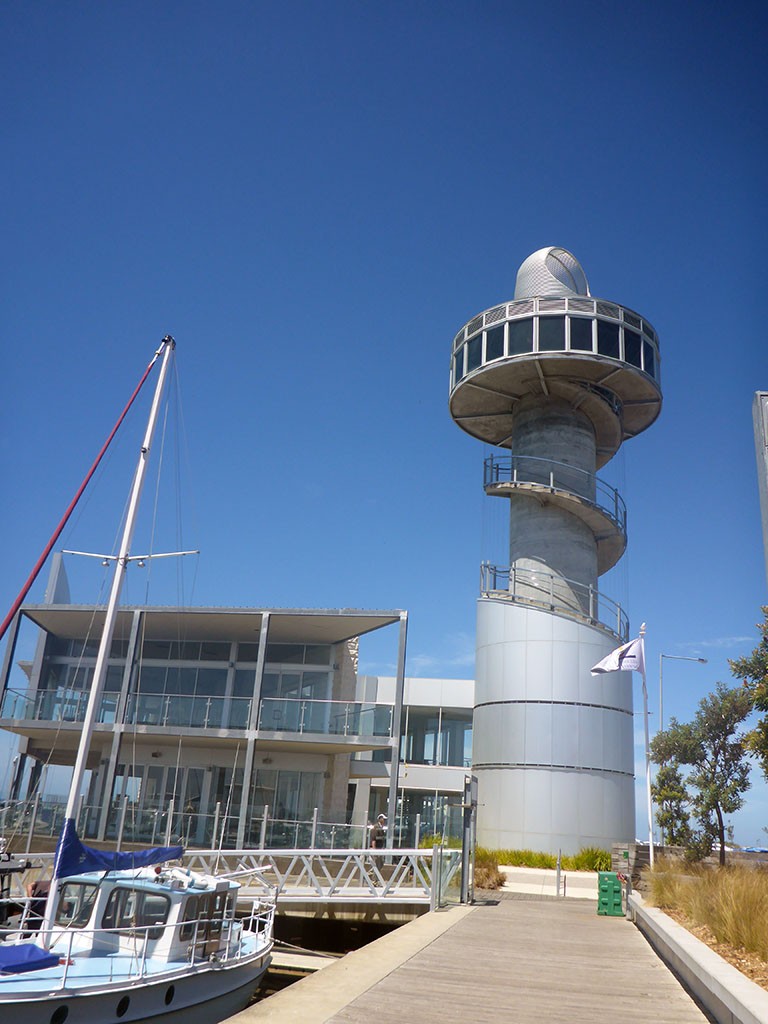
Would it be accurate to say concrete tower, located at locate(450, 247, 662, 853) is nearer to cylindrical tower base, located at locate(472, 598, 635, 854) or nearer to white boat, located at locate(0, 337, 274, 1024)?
cylindrical tower base, located at locate(472, 598, 635, 854)

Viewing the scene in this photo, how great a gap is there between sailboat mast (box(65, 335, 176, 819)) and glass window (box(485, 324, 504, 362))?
13751mm

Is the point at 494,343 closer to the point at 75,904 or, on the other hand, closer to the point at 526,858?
the point at 526,858

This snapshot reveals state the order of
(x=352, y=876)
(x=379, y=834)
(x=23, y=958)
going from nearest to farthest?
(x=23, y=958), (x=352, y=876), (x=379, y=834)

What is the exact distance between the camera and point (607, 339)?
29.6 metres

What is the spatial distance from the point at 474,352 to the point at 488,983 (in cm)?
2577

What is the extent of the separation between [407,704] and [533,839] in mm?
15096

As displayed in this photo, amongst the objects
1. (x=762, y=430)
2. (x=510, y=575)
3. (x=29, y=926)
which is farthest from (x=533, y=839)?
(x=762, y=430)

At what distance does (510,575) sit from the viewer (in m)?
29.6

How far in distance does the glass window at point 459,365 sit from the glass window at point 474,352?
0.54 meters

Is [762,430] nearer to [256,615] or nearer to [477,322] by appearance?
[256,615]

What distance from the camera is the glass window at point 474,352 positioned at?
31422 millimetres

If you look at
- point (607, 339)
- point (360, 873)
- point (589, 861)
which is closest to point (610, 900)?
point (360, 873)

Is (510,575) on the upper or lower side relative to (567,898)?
upper

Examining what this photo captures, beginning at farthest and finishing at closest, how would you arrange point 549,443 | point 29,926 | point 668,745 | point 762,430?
point 668,745, point 549,443, point 29,926, point 762,430
